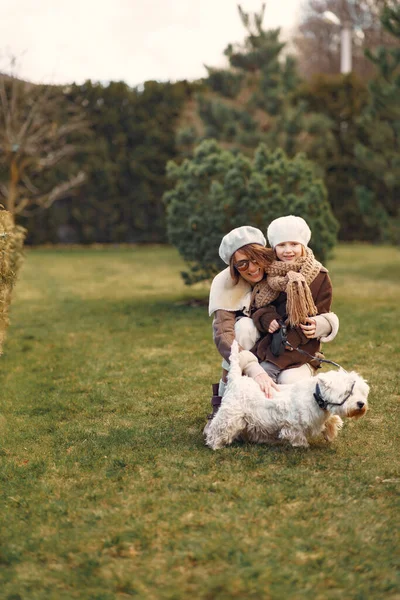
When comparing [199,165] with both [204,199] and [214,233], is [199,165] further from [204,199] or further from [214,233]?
[214,233]

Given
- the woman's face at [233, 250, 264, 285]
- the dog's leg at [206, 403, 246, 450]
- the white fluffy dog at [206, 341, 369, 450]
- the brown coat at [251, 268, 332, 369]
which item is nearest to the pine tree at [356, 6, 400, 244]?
the brown coat at [251, 268, 332, 369]

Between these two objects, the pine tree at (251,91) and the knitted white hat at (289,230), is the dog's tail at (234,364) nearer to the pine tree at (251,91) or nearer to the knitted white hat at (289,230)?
the knitted white hat at (289,230)

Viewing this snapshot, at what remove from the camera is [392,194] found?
51.3ft

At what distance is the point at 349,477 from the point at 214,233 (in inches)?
178

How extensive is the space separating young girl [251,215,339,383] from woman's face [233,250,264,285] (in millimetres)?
40

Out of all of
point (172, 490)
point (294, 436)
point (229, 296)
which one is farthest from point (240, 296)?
point (172, 490)

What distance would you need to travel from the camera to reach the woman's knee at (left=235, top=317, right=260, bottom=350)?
379 cm

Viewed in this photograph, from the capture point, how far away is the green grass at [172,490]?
2393 mm

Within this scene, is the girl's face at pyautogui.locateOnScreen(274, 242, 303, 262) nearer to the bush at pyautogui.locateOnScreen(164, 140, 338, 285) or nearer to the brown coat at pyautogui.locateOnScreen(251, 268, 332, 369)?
the brown coat at pyautogui.locateOnScreen(251, 268, 332, 369)

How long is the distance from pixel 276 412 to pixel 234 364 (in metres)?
0.33

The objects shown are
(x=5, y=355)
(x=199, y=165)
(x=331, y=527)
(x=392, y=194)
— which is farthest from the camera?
(x=392, y=194)

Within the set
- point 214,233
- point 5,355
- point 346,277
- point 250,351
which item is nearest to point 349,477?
point 250,351

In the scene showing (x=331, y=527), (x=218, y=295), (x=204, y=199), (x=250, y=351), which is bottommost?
(x=331, y=527)

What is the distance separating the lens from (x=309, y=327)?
3.65m
